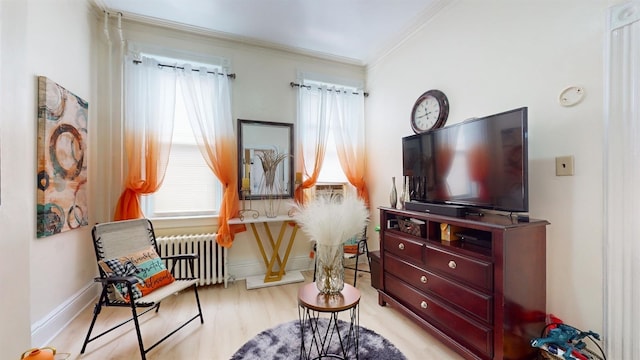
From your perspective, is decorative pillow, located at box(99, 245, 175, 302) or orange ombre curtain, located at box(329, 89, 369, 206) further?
orange ombre curtain, located at box(329, 89, 369, 206)

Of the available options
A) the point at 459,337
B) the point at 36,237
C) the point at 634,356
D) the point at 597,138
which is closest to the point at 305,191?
the point at 459,337

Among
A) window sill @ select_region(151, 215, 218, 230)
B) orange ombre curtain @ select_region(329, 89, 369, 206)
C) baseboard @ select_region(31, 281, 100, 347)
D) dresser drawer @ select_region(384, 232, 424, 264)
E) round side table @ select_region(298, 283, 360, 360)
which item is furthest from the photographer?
orange ombre curtain @ select_region(329, 89, 369, 206)

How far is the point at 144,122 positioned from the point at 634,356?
164 inches

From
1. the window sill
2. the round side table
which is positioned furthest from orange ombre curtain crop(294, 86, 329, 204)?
the round side table

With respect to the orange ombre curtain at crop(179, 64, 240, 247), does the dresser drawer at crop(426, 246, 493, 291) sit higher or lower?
lower

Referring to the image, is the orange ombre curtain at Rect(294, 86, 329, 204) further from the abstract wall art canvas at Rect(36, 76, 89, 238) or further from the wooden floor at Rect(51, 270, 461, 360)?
the abstract wall art canvas at Rect(36, 76, 89, 238)

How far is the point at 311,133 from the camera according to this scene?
3.49 m

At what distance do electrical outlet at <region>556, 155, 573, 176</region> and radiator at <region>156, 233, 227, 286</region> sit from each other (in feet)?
10.1

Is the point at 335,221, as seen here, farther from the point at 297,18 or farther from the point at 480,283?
the point at 297,18

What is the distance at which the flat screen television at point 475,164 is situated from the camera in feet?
5.20

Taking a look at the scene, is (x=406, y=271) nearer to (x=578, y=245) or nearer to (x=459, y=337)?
(x=459, y=337)

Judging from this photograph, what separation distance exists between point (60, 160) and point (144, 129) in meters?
0.82

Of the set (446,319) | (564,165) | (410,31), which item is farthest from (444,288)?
(410,31)

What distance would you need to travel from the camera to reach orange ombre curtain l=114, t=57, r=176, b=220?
269cm
